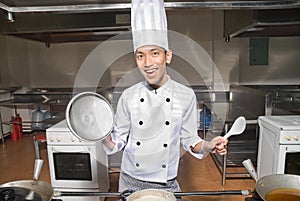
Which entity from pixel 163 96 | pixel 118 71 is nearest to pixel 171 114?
pixel 163 96

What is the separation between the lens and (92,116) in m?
0.59

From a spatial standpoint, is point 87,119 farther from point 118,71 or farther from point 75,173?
point 118,71

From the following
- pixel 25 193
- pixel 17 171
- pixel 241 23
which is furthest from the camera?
pixel 17 171

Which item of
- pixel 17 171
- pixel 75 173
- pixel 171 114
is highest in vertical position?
pixel 171 114

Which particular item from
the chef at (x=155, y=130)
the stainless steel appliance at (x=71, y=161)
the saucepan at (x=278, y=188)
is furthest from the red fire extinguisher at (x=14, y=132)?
the saucepan at (x=278, y=188)

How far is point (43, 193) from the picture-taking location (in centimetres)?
53

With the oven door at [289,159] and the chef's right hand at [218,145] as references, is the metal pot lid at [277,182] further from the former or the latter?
the oven door at [289,159]

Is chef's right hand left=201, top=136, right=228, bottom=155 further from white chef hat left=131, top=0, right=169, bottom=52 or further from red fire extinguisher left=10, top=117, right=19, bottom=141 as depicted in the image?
red fire extinguisher left=10, top=117, right=19, bottom=141

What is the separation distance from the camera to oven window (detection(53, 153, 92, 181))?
140cm

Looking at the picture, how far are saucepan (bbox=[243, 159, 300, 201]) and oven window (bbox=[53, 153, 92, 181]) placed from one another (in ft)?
3.43

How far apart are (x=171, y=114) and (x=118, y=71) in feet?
7.23

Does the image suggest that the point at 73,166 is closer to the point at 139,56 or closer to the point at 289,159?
the point at 139,56

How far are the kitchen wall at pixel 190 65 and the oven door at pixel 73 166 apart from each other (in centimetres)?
133

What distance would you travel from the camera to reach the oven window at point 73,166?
4.60 feet
